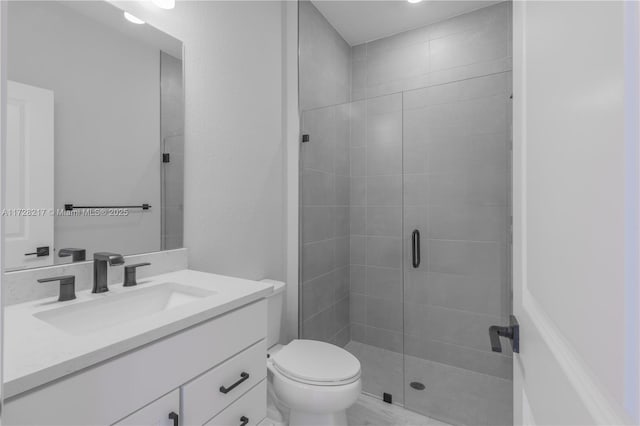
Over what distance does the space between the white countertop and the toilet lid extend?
573mm

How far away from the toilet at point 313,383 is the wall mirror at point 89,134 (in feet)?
2.56

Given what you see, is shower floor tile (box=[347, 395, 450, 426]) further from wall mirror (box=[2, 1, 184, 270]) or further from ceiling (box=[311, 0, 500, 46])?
ceiling (box=[311, 0, 500, 46])

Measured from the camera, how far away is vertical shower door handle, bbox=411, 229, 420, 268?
2123mm

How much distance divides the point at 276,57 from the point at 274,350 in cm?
183

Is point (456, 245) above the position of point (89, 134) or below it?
below

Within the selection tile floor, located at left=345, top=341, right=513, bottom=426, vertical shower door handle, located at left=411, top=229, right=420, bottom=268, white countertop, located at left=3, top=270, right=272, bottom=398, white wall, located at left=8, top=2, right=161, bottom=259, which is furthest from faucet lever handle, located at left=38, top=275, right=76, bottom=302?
vertical shower door handle, located at left=411, top=229, right=420, bottom=268

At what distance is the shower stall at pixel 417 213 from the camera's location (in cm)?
191

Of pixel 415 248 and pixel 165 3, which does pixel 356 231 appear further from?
pixel 165 3

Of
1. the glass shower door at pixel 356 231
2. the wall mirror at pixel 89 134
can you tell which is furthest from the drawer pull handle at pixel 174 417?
the glass shower door at pixel 356 231

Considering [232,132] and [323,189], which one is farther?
[323,189]

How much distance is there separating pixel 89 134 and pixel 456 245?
2.01 metres

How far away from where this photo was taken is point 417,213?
2113 millimetres

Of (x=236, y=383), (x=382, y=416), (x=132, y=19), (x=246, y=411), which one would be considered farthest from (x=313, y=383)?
(x=132, y=19)

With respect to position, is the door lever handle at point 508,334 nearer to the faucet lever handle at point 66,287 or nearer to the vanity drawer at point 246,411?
the vanity drawer at point 246,411
